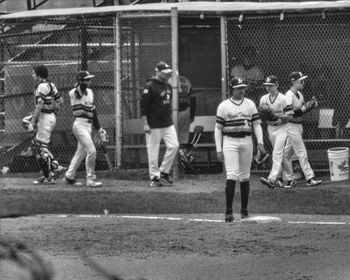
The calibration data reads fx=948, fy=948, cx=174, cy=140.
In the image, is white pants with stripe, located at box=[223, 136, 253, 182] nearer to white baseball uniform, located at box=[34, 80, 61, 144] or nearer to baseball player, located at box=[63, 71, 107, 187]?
baseball player, located at box=[63, 71, 107, 187]

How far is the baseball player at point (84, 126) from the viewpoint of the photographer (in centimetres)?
1529

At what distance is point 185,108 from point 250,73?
129cm

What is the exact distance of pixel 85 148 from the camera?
50.5ft

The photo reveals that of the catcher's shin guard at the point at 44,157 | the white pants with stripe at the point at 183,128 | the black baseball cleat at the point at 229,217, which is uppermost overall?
the white pants with stripe at the point at 183,128

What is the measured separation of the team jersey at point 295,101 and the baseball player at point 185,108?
1938 mm

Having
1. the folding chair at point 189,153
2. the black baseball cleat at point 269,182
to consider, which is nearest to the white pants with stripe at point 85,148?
the folding chair at point 189,153

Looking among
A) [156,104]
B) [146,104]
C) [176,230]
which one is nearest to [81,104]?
[146,104]

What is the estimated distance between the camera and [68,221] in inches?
461

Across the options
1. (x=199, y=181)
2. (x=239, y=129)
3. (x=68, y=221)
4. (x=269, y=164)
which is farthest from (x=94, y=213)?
(x=269, y=164)

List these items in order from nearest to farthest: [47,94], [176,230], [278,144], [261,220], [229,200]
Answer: [176,230] < [261,220] < [229,200] < [278,144] < [47,94]

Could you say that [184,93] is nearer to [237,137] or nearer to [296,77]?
[296,77]

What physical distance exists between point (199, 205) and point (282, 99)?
2866mm

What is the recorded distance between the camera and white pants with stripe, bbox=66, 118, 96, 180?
15.3 metres

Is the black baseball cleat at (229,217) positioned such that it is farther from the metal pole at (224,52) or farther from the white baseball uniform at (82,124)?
the metal pole at (224,52)
